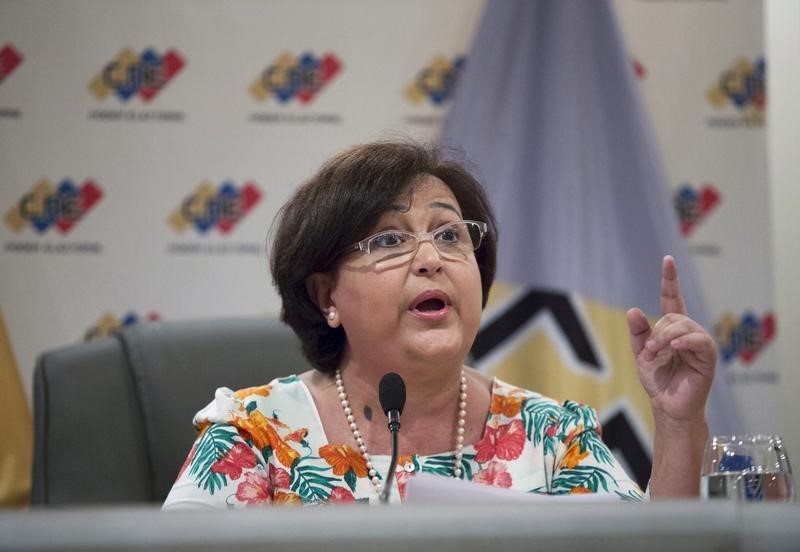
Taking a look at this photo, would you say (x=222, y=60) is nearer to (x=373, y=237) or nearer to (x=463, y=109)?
(x=463, y=109)

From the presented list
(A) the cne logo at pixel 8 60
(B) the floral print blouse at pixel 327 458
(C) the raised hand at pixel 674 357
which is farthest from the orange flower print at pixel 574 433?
(A) the cne logo at pixel 8 60

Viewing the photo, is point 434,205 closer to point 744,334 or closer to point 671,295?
point 671,295

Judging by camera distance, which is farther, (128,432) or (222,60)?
(222,60)

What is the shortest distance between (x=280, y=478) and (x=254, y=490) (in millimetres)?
71

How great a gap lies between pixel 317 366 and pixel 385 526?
1.27 metres

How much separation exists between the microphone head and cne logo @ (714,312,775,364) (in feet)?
7.44

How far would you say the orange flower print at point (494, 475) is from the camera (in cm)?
185

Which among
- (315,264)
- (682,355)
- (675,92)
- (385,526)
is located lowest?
(385,526)

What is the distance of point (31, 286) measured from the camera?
3414 mm

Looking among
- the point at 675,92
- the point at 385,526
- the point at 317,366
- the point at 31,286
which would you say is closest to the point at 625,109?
the point at 675,92

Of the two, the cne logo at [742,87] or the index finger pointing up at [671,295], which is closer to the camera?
the index finger pointing up at [671,295]

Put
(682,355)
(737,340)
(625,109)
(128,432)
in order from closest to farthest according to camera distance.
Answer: (682,355) < (128,432) < (625,109) < (737,340)

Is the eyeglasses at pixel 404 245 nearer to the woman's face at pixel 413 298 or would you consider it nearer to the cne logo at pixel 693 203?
the woman's face at pixel 413 298

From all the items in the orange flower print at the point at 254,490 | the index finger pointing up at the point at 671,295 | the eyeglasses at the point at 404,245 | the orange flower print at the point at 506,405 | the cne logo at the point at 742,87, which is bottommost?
the orange flower print at the point at 254,490
